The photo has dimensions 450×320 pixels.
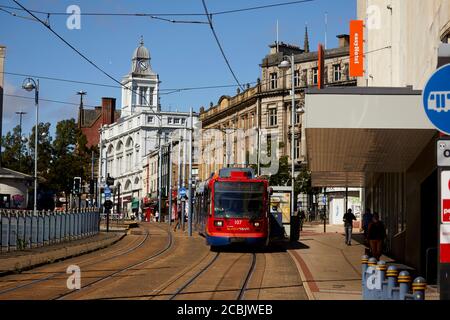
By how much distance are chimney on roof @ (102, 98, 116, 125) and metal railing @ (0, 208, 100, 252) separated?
336 feet

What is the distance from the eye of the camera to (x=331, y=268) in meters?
25.5

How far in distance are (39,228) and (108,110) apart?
114 metres

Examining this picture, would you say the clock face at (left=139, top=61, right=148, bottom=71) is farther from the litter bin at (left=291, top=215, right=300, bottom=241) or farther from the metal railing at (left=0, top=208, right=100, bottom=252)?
the litter bin at (left=291, top=215, right=300, bottom=241)

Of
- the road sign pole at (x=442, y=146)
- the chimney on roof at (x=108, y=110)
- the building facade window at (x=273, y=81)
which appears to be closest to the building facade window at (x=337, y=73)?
the building facade window at (x=273, y=81)

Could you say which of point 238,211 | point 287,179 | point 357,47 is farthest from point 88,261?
point 287,179

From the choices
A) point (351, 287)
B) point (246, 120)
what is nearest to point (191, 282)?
point (351, 287)

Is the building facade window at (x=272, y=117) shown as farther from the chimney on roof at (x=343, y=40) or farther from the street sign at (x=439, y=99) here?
the street sign at (x=439, y=99)

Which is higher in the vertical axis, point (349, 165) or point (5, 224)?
point (349, 165)

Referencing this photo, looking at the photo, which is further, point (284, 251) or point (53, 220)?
point (53, 220)

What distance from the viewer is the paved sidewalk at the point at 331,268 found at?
59.9ft

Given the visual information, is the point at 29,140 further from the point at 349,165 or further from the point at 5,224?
the point at 349,165

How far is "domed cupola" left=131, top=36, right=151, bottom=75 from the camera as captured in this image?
355 feet
